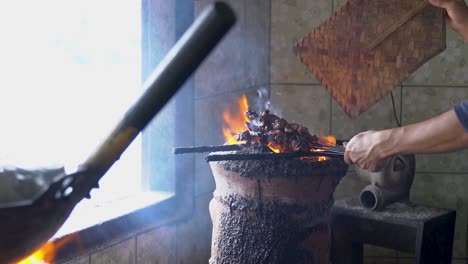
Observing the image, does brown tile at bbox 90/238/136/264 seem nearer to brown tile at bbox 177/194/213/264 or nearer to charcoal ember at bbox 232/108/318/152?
brown tile at bbox 177/194/213/264

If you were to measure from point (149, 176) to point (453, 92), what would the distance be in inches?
93.5

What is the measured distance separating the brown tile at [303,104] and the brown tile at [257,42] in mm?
151

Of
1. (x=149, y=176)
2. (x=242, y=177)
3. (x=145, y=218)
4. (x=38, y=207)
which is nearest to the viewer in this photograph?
(x=38, y=207)

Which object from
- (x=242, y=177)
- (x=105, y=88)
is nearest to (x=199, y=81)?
(x=105, y=88)

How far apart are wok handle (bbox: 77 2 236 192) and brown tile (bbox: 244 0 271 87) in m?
3.11

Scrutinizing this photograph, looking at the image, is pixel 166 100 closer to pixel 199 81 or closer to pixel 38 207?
pixel 38 207

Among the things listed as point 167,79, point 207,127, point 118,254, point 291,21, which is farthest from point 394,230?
point 167,79

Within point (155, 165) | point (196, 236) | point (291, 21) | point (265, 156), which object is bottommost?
point (196, 236)

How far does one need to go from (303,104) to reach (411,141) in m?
2.12

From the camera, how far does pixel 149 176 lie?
343 cm

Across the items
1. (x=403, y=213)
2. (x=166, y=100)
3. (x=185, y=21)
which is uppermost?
(x=185, y=21)

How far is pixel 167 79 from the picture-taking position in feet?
3.47

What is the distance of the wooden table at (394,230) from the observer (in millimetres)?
3469

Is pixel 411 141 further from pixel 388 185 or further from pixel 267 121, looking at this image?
pixel 388 185
